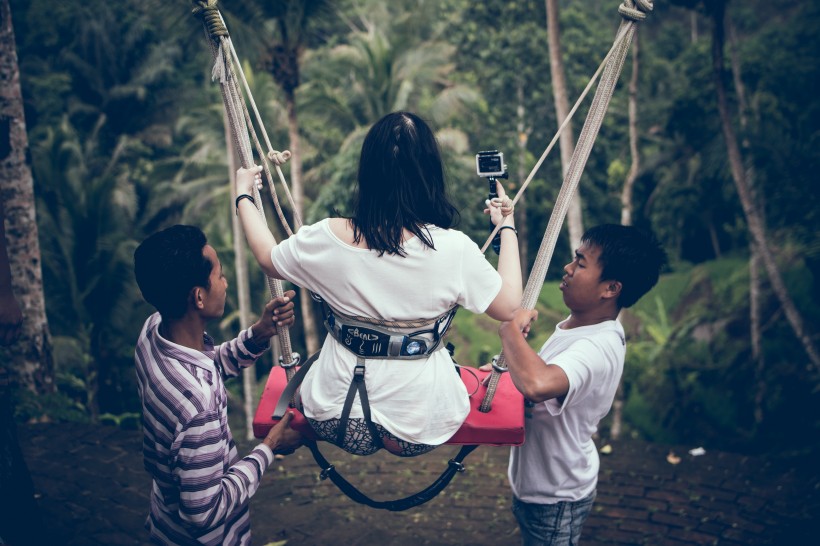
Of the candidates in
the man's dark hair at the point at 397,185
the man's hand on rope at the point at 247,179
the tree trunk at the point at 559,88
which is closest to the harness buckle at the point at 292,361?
the man's hand on rope at the point at 247,179

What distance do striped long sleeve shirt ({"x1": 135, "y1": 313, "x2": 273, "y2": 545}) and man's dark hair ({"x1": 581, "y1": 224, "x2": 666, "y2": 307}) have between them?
1.13 meters

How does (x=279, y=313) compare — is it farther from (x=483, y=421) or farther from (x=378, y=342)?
(x=483, y=421)

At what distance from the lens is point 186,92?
63.8 feet

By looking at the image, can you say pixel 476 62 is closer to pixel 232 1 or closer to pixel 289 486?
pixel 232 1

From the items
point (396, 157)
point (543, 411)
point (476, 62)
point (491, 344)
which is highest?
point (476, 62)

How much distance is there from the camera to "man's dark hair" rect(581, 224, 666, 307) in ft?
6.43

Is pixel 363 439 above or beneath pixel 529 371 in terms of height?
beneath

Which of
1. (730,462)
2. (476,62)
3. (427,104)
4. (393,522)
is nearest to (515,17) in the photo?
(476,62)

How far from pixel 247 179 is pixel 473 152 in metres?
13.8

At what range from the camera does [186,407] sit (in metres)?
1.70

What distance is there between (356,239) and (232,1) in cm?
861

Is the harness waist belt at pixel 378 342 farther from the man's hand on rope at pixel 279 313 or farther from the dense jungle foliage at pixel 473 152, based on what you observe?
the dense jungle foliage at pixel 473 152

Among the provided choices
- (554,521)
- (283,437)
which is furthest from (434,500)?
(283,437)

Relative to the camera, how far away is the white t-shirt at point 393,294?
5.42ft
